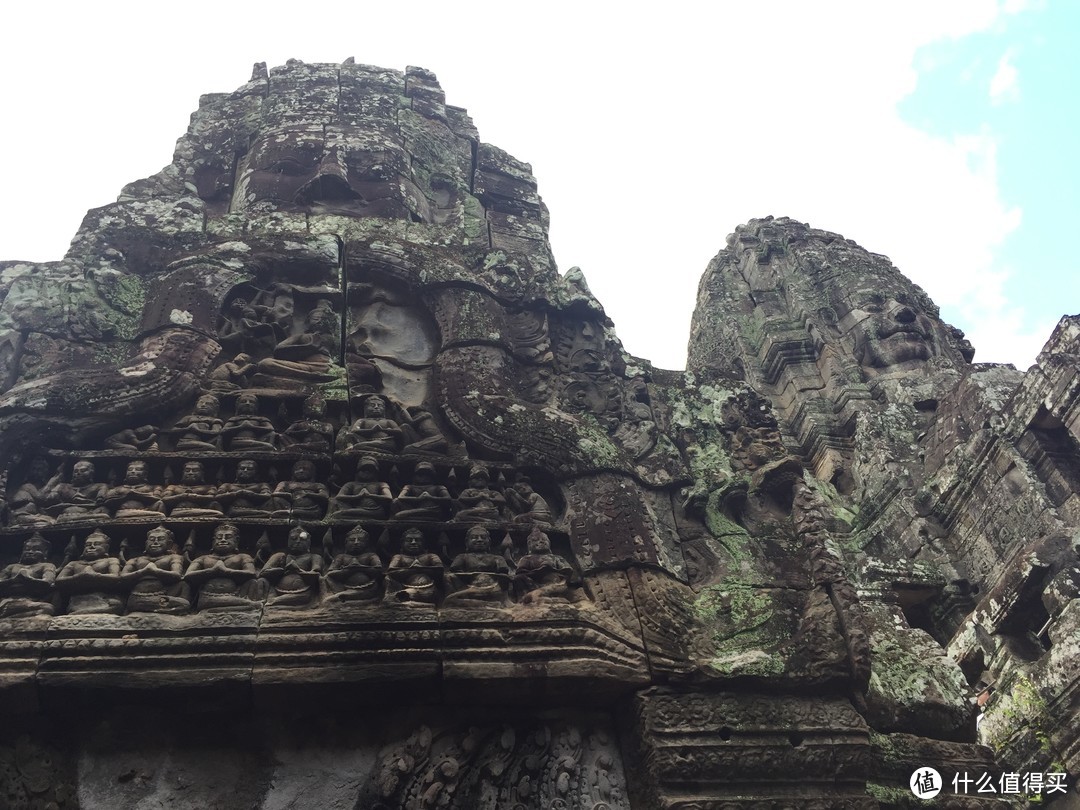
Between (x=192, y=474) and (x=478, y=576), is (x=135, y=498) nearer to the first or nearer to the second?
(x=192, y=474)

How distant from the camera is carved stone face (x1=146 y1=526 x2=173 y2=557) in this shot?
5027mm

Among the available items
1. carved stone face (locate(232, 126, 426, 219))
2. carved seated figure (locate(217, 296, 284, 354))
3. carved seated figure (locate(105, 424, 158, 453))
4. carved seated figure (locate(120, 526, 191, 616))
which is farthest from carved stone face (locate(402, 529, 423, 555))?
carved stone face (locate(232, 126, 426, 219))

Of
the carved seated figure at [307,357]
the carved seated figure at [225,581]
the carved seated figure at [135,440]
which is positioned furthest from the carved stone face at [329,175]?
the carved seated figure at [225,581]

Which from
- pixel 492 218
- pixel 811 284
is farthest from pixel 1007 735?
pixel 811 284

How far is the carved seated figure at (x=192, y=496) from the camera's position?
528 centimetres

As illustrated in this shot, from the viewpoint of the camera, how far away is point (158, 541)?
16.6 ft

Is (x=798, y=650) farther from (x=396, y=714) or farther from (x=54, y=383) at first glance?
(x=54, y=383)

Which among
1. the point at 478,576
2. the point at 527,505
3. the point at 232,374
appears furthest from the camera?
the point at 232,374

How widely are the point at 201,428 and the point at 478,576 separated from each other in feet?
6.97

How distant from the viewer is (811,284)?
20.3 m

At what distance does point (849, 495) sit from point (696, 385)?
10.1 meters

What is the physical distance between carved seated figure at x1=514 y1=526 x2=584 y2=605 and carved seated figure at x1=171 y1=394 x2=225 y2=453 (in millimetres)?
2130

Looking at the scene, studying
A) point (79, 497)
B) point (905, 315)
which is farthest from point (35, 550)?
point (905, 315)

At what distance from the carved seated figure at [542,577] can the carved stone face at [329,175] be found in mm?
4419
